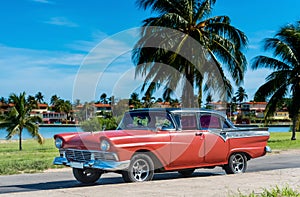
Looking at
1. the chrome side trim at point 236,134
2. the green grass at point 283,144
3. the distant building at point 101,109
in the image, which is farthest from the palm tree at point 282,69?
the chrome side trim at point 236,134

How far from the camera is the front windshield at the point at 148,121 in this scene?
11156mm

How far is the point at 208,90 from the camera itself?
27078mm

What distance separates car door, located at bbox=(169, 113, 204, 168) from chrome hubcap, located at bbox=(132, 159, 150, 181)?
720mm

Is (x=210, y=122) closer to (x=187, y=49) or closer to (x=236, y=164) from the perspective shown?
(x=236, y=164)

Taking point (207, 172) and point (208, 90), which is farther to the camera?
point (208, 90)

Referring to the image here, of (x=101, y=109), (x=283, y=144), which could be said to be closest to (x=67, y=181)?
(x=283, y=144)

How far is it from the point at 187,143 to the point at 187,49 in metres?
15.6

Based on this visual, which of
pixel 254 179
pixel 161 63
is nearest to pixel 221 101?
pixel 161 63

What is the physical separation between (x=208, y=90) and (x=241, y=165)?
47.8 ft

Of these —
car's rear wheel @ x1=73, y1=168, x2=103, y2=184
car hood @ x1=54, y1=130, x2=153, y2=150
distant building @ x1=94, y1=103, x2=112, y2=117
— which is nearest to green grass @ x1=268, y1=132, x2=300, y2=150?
distant building @ x1=94, y1=103, x2=112, y2=117

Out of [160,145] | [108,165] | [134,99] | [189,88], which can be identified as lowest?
[108,165]

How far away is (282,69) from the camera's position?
3584cm

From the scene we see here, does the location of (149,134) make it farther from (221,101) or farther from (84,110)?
(84,110)

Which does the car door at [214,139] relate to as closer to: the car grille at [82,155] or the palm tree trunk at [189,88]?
the car grille at [82,155]
